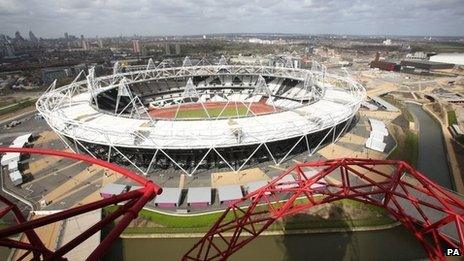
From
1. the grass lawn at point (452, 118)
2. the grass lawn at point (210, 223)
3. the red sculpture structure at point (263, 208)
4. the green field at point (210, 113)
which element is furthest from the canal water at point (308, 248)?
the grass lawn at point (452, 118)

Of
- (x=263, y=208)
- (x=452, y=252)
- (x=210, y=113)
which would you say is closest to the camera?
(x=452, y=252)

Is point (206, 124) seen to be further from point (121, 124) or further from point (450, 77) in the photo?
point (450, 77)

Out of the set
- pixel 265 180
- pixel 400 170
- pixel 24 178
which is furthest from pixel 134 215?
pixel 24 178

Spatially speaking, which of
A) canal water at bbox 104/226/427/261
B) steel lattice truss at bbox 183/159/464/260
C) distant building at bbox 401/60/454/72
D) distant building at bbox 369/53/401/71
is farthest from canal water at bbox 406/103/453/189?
distant building at bbox 369/53/401/71

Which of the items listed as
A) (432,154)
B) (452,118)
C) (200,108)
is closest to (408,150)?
(432,154)

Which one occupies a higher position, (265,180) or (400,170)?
(400,170)

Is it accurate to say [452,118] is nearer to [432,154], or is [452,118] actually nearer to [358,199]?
[432,154]

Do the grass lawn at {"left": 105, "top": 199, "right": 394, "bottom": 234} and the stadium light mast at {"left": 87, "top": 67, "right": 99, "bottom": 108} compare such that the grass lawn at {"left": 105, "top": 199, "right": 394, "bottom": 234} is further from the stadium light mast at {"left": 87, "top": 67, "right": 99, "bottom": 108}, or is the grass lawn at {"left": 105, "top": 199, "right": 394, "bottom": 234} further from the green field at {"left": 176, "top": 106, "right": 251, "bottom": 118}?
the stadium light mast at {"left": 87, "top": 67, "right": 99, "bottom": 108}

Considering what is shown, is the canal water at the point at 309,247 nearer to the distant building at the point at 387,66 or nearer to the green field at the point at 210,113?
the green field at the point at 210,113

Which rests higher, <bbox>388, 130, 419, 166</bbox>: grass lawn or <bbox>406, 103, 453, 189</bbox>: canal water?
<bbox>388, 130, 419, 166</bbox>: grass lawn
